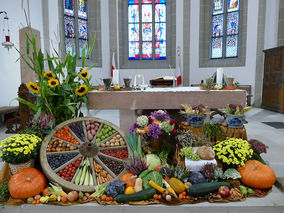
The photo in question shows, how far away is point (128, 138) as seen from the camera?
2.55 metres

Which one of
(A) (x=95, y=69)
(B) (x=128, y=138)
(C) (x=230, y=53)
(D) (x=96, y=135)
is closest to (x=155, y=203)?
(B) (x=128, y=138)

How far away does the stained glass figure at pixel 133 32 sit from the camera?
32.9ft

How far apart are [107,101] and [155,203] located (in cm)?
164

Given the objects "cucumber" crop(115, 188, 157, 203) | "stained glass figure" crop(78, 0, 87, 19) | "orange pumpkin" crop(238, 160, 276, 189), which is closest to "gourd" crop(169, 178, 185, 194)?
"cucumber" crop(115, 188, 157, 203)

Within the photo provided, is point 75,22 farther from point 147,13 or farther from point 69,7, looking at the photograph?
point 147,13

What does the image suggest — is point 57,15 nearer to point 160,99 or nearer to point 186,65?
point 186,65

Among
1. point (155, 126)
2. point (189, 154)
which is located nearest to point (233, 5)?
point (155, 126)

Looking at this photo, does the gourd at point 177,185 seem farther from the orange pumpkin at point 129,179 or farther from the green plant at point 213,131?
the green plant at point 213,131

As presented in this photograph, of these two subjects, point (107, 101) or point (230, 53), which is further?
point (230, 53)

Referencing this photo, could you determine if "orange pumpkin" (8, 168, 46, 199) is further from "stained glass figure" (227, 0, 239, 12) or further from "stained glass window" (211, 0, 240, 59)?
"stained glass figure" (227, 0, 239, 12)

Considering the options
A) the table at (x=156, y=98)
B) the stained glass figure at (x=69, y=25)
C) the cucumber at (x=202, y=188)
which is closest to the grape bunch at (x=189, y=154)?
the cucumber at (x=202, y=188)

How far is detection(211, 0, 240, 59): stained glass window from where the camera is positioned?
29.8 feet

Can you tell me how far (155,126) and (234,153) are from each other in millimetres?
890

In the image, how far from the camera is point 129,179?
2.17 meters
